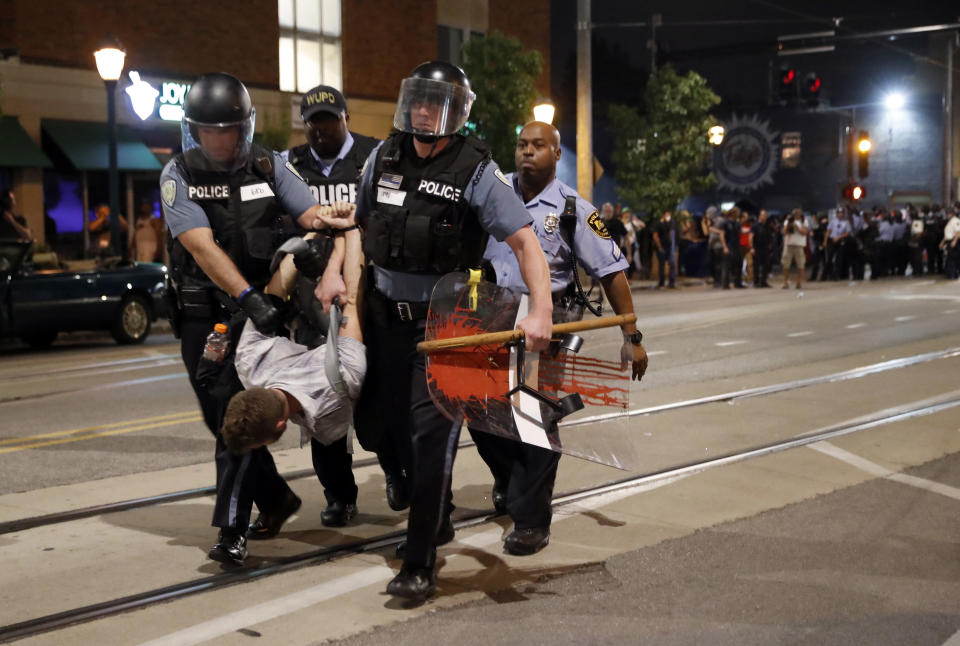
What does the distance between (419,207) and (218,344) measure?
1046 mm

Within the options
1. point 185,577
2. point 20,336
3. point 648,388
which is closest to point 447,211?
point 185,577

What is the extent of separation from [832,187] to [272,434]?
5492cm

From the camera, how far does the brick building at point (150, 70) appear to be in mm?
23766

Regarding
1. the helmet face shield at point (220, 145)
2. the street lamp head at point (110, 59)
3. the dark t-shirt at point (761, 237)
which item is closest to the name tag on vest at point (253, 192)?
the helmet face shield at point (220, 145)

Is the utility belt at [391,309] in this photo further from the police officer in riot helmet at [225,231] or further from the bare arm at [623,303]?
the bare arm at [623,303]

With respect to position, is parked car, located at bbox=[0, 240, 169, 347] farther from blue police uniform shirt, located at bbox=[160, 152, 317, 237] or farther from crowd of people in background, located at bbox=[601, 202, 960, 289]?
blue police uniform shirt, located at bbox=[160, 152, 317, 237]

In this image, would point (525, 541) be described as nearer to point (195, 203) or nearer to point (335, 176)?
point (195, 203)

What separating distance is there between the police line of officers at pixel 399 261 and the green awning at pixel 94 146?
19426 millimetres

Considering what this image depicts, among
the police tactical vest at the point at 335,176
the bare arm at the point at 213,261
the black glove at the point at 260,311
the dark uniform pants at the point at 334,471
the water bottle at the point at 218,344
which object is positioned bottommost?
the dark uniform pants at the point at 334,471

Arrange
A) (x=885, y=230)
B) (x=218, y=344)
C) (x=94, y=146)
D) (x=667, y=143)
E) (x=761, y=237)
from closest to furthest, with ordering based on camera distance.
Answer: (x=218, y=344) → (x=94, y=146) → (x=761, y=237) → (x=885, y=230) → (x=667, y=143)

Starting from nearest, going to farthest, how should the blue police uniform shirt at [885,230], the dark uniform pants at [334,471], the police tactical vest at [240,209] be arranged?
the police tactical vest at [240,209] < the dark uniform pants at [334,471] < the blue police uniform shirt at [885,230]

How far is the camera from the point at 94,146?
24469mm

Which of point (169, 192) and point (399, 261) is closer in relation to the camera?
point (399, 261)

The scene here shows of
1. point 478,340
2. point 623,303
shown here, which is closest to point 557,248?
point 623,303
